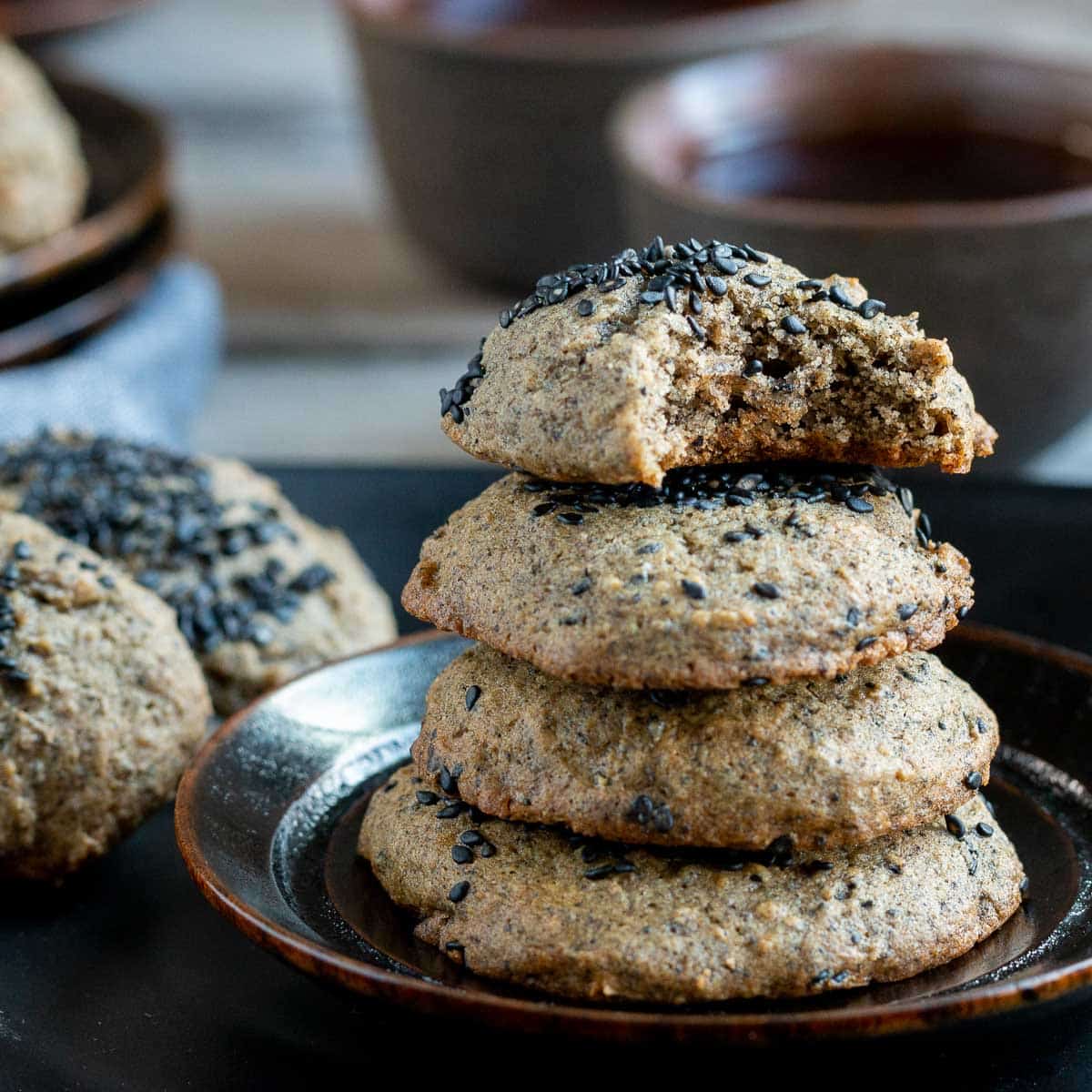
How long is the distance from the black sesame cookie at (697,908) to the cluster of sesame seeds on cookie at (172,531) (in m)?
1.15

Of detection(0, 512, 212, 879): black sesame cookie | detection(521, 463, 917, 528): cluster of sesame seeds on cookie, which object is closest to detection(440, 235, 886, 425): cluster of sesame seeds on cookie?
detection(521, 463, 917, 528): cluster of sesame seeds on cookie

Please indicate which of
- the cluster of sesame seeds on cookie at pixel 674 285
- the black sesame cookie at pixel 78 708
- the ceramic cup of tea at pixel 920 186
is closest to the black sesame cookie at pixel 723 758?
the cluster of sesame seeds on cookie at pixel 674 285

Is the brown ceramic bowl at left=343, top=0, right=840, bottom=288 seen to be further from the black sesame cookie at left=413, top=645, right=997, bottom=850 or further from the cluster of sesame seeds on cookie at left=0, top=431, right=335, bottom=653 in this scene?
the black sesame cookie at left=413, top=645, right=997, bottom=850

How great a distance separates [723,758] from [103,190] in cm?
434

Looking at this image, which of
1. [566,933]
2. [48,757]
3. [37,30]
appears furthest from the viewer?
[37,30]

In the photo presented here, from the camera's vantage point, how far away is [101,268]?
217 inches

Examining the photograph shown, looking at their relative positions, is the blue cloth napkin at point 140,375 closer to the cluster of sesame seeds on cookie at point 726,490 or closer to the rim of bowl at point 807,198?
the rim of bowl at point 807,198

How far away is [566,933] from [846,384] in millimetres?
989

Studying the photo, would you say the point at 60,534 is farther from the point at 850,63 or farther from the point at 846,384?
the point at 850,63

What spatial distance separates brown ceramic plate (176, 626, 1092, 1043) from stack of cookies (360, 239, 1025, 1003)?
8 cm

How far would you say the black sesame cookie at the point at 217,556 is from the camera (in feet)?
12.1

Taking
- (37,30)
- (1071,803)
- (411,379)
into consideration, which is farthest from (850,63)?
(37,30)

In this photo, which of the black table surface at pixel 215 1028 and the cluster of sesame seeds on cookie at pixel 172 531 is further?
the cluster of sesame seeds on cookie at pixel 172 531

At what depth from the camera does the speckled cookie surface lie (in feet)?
17.6
